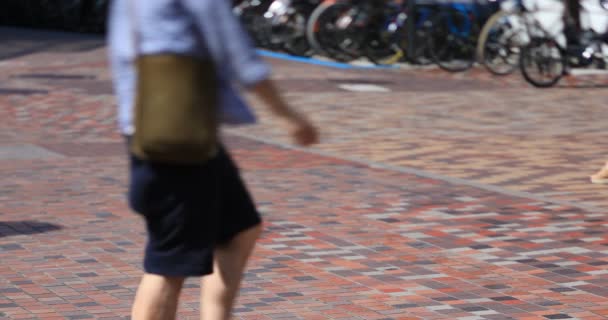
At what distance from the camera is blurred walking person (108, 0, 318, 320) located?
329 cm

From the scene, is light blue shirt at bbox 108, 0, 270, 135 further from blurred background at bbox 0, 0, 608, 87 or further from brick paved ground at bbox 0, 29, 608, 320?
blurred background at bbox 0, 0, 608, 87

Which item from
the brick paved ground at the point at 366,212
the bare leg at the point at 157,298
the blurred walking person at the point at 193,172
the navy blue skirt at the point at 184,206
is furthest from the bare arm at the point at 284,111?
the brick paved ground at the point at 366,212

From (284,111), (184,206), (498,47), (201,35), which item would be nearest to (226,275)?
(184,206)

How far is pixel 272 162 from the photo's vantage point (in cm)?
965

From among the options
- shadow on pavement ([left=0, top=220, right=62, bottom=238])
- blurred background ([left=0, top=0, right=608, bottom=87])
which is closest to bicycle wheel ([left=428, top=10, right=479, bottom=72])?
blurred background ([left=0, top=0, right=608, bottom=87])

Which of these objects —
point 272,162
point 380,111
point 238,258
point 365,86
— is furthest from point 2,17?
point 238,258

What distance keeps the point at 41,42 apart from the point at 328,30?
7.24m

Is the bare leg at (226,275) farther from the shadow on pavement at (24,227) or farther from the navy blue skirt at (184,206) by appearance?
the shadow on pavement at (24,227)

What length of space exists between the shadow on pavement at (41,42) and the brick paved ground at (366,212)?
755 cm

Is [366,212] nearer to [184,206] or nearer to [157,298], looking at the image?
[157,298]

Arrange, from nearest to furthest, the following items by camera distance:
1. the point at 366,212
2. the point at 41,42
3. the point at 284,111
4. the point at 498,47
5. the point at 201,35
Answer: the point at 201,35, the point at 284,111, the point at 366,212, the point at 498,47, the point at 41,42

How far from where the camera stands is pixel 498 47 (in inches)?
650

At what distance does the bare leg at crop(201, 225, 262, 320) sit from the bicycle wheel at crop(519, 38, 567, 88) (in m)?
11.8

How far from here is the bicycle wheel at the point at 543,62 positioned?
1529 centimetres
